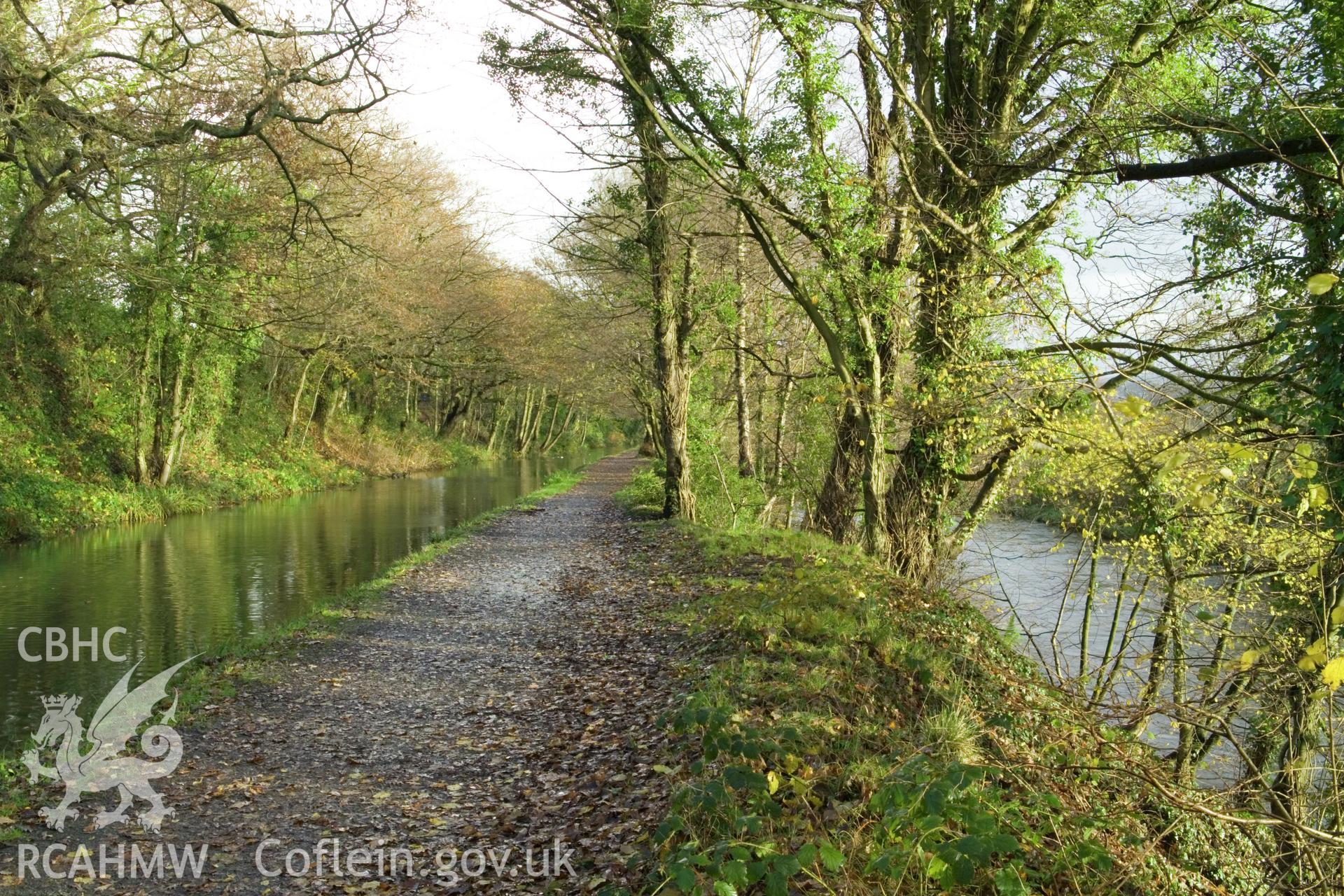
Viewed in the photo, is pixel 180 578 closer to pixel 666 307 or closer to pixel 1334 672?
pixel 666 307

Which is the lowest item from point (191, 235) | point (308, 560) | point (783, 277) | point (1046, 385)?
point (308, 560)

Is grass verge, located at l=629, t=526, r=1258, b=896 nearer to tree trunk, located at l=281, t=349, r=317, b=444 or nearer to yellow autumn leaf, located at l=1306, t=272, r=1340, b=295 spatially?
yellow autumn leaf, located at l=1306, t=272, r=1340, b=295

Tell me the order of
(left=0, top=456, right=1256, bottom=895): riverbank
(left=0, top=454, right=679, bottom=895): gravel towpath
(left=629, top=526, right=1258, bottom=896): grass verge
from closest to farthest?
1. (left=629, top=526, right=1258, bottom=896): grass verge
2. (left=0, top=456, right=1256, bottom=895): riverbank
3. (left=0, top=454, right=679, bottom=895): gravel towpath

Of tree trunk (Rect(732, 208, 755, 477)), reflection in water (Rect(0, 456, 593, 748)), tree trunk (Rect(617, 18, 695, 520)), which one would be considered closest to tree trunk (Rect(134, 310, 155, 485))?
reflection in water (Rect(0, 456, 593, 748))

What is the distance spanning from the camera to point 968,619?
27.7ft

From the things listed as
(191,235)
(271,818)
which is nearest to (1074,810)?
(271,818)

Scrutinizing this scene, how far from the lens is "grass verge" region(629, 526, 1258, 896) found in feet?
12.5

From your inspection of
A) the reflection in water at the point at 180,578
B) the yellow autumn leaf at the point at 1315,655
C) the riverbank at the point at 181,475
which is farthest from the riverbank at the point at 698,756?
the riverbank at the point at 181,475

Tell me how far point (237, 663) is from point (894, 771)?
6.76 m

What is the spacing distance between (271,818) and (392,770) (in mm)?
969

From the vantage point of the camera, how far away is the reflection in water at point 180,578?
9.29 meters

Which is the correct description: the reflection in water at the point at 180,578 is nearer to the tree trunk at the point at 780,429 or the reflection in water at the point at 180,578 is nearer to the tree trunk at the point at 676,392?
the tree trunk at the point at 676,392

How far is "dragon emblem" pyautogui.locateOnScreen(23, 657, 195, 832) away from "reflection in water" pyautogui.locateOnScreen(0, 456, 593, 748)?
398 mm

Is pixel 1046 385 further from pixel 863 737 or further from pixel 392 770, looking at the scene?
pixel 392 770
